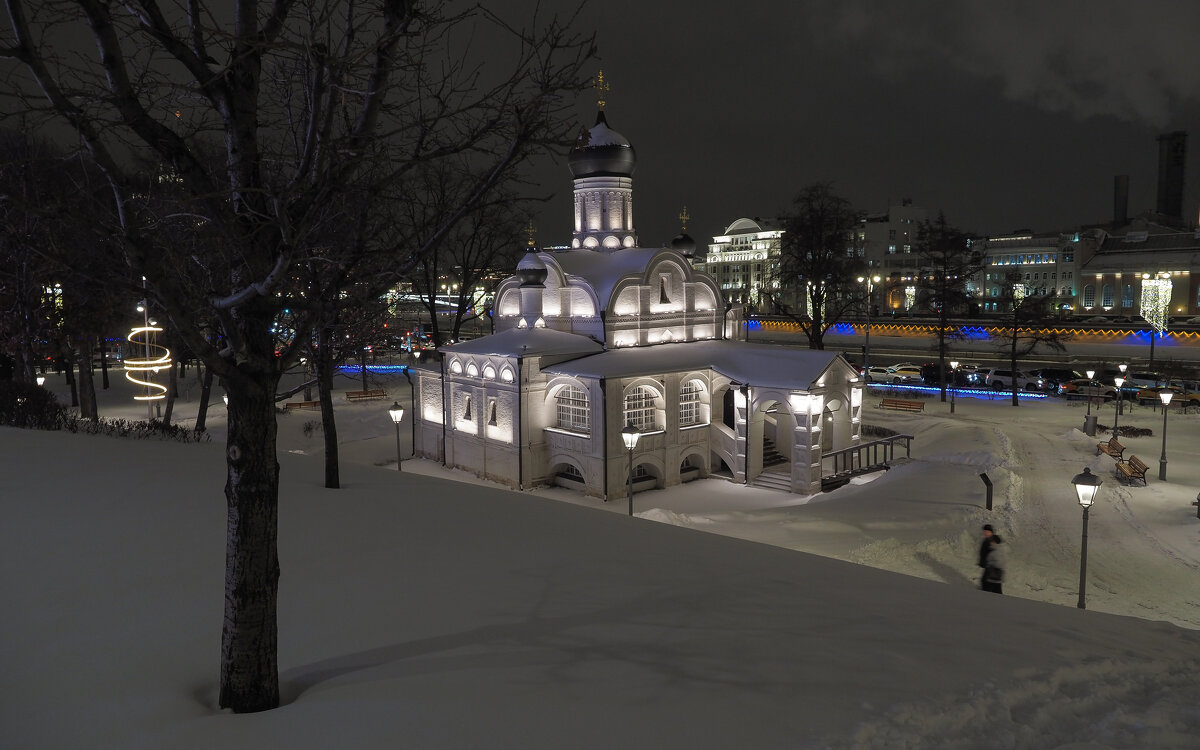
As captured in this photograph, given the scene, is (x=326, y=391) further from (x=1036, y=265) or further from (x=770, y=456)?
(x=1036, y=265)

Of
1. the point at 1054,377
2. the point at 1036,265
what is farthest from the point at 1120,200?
the point at 1054,377

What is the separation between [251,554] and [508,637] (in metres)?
2.16

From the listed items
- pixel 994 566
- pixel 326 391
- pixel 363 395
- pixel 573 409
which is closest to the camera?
pixel 994 566

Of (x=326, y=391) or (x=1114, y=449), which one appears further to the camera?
(x=1114, y=449)

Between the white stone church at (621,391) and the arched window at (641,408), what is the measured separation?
45 mm

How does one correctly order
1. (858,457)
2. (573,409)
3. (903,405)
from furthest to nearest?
(903,405)
(858,457)
(573,409)

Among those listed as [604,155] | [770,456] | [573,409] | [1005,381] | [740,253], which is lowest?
[770,456]

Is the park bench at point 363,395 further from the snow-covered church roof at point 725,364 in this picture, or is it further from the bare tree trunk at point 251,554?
the bare tree trunk at point 251,554

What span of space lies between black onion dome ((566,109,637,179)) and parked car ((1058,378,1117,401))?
23687 millimetres

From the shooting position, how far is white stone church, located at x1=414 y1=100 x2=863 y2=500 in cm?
2284

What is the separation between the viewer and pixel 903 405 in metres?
34.5

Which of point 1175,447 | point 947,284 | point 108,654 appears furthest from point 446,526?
point 947,284

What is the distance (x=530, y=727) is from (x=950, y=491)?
1814 centimetres

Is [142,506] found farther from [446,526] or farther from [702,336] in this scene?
[702,336]
